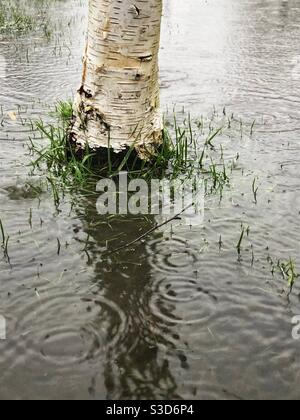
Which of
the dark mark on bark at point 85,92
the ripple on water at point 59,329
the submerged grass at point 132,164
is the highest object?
the dark mark on bark at point 85,92

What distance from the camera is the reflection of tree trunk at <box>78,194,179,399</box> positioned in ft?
8.15

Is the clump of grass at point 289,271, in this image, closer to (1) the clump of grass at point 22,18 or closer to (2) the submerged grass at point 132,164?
(2) the submerged grass at point 132,164

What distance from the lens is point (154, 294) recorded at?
312 centimetres

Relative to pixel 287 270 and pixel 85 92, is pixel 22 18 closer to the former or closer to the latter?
pixel 85 92

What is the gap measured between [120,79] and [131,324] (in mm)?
2285

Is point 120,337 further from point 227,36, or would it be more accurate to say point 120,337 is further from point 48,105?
point 227,36

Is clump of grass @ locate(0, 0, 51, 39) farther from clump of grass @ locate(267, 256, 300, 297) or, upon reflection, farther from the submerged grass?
clump of grass @ locate(267, 256, 300, 297)

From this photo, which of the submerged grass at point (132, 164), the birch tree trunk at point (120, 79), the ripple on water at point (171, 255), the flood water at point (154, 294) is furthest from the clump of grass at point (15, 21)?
the ripple on water at point (171, 255)

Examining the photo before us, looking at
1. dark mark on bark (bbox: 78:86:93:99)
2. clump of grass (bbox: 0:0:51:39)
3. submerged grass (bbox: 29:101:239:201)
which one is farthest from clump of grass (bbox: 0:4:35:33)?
dark mark on bark (bbox: 78:86:93:99)

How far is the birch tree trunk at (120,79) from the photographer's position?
4.13 meters

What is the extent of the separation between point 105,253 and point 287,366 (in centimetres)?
148

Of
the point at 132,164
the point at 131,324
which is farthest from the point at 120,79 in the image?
the point at 131,324

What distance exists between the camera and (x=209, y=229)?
3848mm
